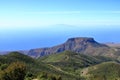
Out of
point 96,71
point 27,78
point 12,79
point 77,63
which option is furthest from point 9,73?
point 77,63

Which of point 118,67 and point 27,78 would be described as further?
point 118,67

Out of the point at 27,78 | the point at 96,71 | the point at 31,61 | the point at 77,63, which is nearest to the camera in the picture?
the point at 27,78

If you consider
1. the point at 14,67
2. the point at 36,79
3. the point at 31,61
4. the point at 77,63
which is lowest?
the point at 77,63

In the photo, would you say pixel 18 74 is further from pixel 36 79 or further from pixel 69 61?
pixel 69 61

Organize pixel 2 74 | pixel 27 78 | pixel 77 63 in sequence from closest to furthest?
pixel 2 74 < pixel 27 78 < pixel 77 63

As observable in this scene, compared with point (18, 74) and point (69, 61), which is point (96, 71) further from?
point (18, 74)

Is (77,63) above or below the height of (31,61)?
below
